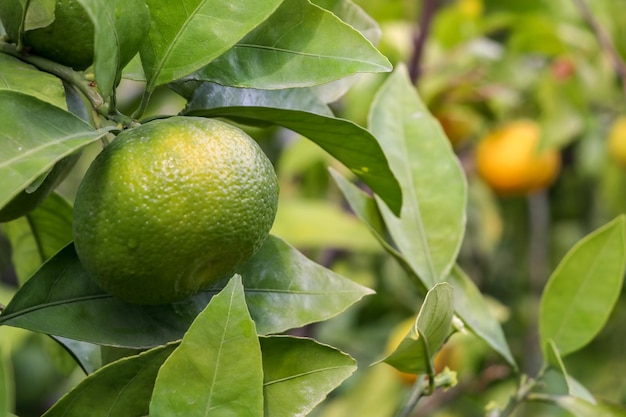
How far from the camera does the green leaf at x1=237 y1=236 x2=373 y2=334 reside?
0.53 metres

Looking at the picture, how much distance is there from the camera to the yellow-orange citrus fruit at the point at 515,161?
1.53 meters

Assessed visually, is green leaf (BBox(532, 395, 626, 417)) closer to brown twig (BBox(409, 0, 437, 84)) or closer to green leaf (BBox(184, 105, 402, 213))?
green leaf (BBox(184, 105, 402, 213))

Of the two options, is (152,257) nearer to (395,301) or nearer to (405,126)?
(405,126)

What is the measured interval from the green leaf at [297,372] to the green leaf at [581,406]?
0.29 m

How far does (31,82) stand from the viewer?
18.5 inches

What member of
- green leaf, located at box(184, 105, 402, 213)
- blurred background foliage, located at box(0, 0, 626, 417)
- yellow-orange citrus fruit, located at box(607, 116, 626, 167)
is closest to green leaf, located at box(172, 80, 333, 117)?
green leaf, located at box(184, 105, 402, 213)

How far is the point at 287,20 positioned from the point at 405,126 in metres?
0.24

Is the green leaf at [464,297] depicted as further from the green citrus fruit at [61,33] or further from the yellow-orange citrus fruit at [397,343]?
the yellow-orange citrus fruit at [397,343]

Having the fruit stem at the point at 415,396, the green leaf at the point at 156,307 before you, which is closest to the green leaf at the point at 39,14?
the green leaf at the point at 156,307

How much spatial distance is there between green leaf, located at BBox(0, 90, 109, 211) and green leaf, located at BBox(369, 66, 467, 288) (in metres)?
0.30

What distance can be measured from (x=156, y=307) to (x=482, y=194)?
1286mm

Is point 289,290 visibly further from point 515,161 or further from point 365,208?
point 515,161

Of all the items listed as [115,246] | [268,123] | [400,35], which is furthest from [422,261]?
[400,35]

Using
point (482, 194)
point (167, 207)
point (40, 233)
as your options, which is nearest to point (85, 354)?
point (40, 233)
